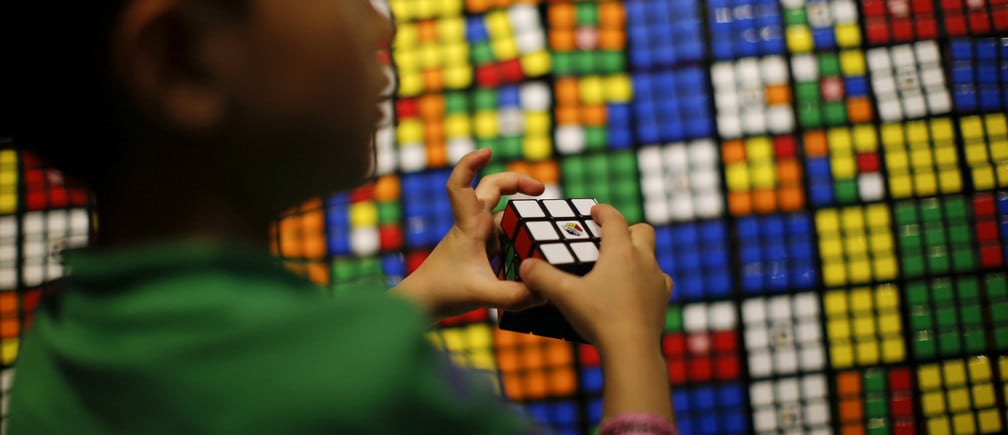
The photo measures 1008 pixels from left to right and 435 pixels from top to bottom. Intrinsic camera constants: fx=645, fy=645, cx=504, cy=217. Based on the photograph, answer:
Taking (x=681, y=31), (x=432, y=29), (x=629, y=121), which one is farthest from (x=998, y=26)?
(x=432, y=29)

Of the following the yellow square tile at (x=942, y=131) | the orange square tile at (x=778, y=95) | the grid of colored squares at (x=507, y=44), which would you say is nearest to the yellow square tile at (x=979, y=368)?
the yellow square tile at (x=942, y=131)

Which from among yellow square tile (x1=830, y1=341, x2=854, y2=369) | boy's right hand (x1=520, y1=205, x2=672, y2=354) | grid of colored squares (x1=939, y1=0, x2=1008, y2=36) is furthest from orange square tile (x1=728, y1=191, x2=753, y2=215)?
boy's right hand (x1=520, y1=205, x2=672, y2=354)

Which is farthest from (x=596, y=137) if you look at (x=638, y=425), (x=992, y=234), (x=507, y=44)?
(x=638, y=425)

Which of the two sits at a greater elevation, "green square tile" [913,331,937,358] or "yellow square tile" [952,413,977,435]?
"green square tile" [913,331,937,358]

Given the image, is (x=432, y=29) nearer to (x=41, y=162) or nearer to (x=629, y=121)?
(x=629, y=121)

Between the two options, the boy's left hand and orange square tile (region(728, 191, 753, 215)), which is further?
orange square tile (region(728, 191, 753, 215))

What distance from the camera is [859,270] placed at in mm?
1332

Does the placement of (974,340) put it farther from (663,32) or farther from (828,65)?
(663,32)

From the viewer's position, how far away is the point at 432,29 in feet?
4.52

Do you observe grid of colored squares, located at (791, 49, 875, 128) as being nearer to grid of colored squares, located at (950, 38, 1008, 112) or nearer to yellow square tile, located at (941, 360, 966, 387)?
grid of colored squares, located at (950, 38, 1008, 112)

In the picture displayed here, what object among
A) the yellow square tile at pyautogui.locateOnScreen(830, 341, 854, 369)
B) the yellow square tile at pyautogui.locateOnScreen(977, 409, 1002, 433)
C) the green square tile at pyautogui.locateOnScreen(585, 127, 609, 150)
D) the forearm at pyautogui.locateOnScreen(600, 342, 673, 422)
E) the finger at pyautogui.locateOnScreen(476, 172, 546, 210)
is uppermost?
the green square tile at pyautogui.locateOnScreen(585, 127, 609, 150)

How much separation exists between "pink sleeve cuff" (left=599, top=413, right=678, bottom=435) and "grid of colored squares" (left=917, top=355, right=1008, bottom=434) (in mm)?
1158

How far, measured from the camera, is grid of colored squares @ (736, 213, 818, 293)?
1340mm

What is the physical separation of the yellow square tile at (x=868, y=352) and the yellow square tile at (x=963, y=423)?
205 mm
